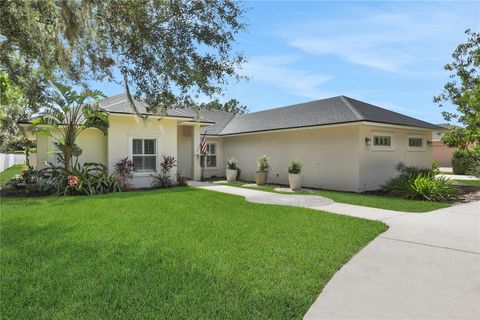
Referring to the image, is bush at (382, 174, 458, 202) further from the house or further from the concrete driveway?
the concrete driveway

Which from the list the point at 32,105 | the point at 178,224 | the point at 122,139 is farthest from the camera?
the point at 32,105

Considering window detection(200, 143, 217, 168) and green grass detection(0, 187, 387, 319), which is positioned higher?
window detection(200, 143, 217, 168)

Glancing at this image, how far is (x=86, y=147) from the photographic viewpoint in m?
13.8

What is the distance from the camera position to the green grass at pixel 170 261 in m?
3.31

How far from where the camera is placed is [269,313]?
124 inches

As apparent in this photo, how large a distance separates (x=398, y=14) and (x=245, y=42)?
4734 mm

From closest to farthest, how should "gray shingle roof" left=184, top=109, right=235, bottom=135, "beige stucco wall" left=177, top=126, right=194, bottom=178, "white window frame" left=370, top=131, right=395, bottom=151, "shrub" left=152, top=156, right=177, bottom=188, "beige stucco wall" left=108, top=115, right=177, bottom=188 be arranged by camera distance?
"beige stucco wall" left=108, top=115, right=177, bottom=188, "white window frame" left=370, top=131, right=395, bottom=151, "shrub" left=152, top=156, right=177, bottom=188, "beige stucco wall" left=177, top=126, right=194, bottom=178, "gray shingle roof" left=184, top=109, right=235, bottom=135

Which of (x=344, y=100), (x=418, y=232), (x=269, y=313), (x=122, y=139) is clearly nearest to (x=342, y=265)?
(x=269, y=313)

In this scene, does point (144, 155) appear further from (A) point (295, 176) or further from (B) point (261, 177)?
(A) point (295, 176)

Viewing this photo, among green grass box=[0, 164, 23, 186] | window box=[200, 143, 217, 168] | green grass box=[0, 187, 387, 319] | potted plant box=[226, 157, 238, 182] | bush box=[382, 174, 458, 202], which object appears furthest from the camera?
window box=[200, 143, 217, 168]

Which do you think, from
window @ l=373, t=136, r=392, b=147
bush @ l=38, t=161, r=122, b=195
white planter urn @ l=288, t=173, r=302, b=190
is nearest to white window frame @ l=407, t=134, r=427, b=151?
window @ l=373, t=136, r=392, b=147

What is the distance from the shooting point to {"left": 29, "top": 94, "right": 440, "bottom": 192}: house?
13320 mm

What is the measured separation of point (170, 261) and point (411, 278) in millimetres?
3228

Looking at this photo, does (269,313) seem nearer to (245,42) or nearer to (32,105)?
(245,42)
